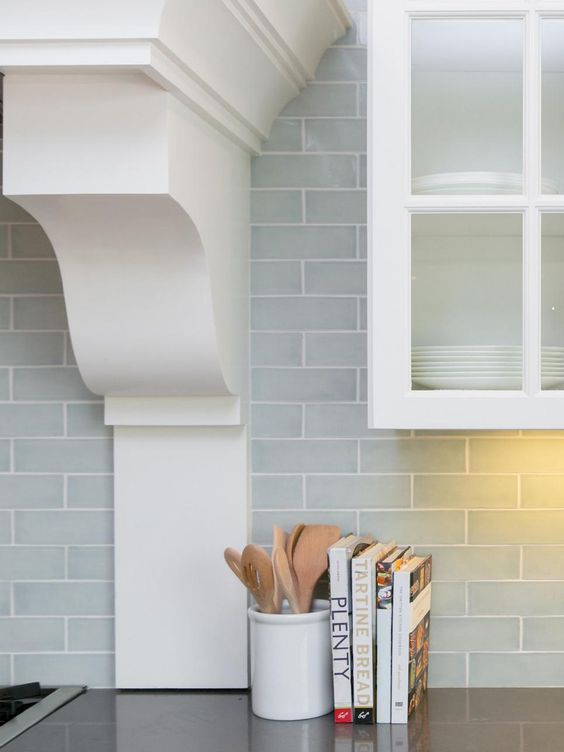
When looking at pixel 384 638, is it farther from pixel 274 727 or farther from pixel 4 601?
pixel 4 601

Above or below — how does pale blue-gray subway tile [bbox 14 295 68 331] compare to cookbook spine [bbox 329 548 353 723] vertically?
above

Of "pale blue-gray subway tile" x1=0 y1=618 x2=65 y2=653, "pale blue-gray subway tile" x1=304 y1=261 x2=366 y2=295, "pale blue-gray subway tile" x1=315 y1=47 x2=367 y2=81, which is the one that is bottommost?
"pale blue-gray subway tile" x1=0 y1=618 x2=65 y2=653

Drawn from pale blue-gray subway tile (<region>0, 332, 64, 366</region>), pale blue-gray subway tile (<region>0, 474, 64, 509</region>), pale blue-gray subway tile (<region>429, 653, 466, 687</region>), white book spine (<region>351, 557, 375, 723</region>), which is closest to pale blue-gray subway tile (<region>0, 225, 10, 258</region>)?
pale blue-gray subway tile (<region>0, 332, 64, 366</region>)

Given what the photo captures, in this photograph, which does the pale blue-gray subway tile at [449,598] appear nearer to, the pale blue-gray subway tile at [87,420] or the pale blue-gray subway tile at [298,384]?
the pale blue-gray subway tile at [298,384]

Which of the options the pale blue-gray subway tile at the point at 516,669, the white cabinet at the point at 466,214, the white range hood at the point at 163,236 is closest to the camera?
the white range hood at the point at 163,236

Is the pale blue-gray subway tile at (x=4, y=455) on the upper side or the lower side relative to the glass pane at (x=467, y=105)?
lower

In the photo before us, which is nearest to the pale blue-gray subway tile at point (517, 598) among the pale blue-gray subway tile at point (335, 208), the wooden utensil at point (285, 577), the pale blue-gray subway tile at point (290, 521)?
the pale blue-gray subway tile at point (290, 521)

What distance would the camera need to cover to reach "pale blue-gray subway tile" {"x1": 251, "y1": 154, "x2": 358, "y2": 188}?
1814mm

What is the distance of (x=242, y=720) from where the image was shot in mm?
1633

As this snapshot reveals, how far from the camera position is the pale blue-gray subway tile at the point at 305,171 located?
71.4 inches

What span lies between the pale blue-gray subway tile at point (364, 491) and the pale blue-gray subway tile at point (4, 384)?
23.7 inches

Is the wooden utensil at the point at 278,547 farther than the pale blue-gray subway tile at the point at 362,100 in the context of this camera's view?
No

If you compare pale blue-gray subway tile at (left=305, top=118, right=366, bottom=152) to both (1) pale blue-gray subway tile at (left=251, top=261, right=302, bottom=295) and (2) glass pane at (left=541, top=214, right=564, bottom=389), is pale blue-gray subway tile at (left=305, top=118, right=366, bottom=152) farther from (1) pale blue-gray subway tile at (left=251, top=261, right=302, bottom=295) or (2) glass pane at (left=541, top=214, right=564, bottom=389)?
(2) glass pane at (left=541, top=214, right=564, bottom=389)

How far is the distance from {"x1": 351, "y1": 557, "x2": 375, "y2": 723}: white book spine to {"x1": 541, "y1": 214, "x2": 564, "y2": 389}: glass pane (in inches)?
15.8
